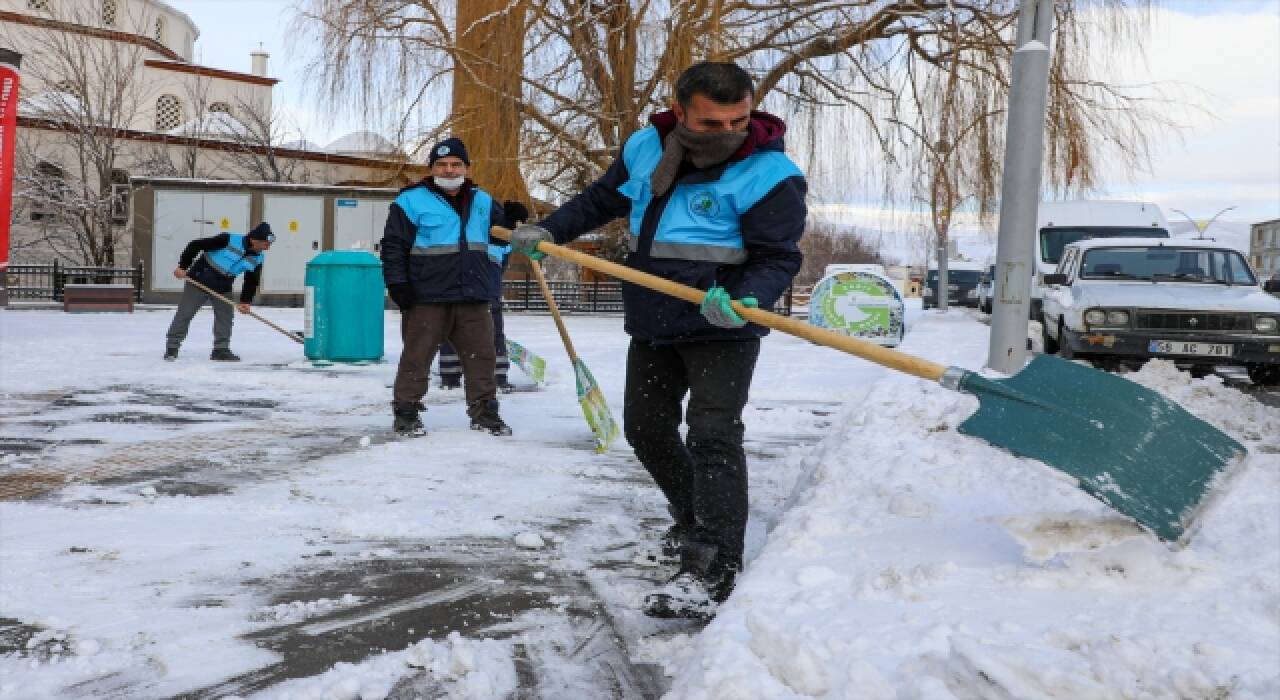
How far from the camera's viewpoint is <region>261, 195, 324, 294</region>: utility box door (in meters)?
24.1

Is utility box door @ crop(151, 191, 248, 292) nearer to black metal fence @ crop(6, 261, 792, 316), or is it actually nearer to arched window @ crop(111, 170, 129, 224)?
black metal fence @ crop(6, 261, 792, 316)

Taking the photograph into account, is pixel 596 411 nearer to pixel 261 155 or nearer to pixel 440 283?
pixel 440 283

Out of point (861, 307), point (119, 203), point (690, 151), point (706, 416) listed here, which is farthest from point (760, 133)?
point (119, 203)

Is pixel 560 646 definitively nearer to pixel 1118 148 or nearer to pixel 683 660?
pixel 683 660

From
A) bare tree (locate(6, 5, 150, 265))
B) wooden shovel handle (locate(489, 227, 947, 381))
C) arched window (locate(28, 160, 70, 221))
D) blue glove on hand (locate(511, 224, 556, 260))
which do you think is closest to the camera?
wooden shovel handle (locate(489, 227, 947, 381))

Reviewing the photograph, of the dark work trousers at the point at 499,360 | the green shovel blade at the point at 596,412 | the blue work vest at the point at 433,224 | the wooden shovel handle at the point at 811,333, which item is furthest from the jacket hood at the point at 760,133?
the dark work trousers at the point at 499,360

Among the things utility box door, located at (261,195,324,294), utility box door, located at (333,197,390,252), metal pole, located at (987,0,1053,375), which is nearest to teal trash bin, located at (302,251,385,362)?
metal pole, located at (987,0,1053,375)

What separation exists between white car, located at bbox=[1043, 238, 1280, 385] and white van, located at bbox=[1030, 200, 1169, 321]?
3.52 meters

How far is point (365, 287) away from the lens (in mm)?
10508

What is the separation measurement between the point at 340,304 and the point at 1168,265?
28.8 feet

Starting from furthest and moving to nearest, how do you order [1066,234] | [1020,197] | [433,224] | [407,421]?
[1066,234] → [1020,197] → [433,224] → [407,421]

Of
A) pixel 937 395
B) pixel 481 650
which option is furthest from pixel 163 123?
pixel 481 650

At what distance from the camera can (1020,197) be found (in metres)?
8.41

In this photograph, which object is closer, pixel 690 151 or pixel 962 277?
pixel 690 151
